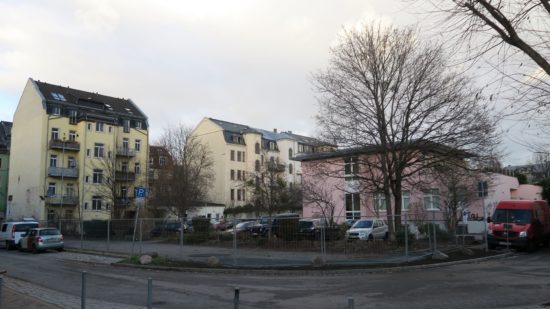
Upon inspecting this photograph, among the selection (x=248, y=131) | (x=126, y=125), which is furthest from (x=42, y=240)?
(x=248, y=131)

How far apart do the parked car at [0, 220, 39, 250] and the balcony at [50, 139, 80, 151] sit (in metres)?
27.6

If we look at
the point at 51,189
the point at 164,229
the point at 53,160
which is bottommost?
the point at 164,229

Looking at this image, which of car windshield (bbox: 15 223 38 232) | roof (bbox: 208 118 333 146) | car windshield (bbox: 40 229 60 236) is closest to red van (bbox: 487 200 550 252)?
car windshield (bbox: 40 229 60 236)

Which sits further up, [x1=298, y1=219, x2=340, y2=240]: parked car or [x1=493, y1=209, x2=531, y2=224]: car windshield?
[x1=493, y1=209, x2=531, y2=224]: car windshield

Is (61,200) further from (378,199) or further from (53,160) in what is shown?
(378,199)

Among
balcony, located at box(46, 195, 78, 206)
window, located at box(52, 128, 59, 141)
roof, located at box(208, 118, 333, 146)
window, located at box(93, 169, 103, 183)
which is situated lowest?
balcony, located at box(46, 195, 78, 206)

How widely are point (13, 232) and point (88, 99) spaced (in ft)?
119

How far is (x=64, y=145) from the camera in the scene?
6184 centimetres

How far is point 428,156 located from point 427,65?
4.60 m

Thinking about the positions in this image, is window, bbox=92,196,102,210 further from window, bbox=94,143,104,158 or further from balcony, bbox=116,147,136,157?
balcony, bbox=116,147,136,157

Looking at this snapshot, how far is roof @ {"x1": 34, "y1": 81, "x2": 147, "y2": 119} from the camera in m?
64.4

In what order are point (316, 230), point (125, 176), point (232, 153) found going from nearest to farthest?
1. point (316, 230)
2. point (125, 176)
3. point (232, 153)

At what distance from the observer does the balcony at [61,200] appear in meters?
60.8

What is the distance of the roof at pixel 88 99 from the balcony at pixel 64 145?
5377 mm
